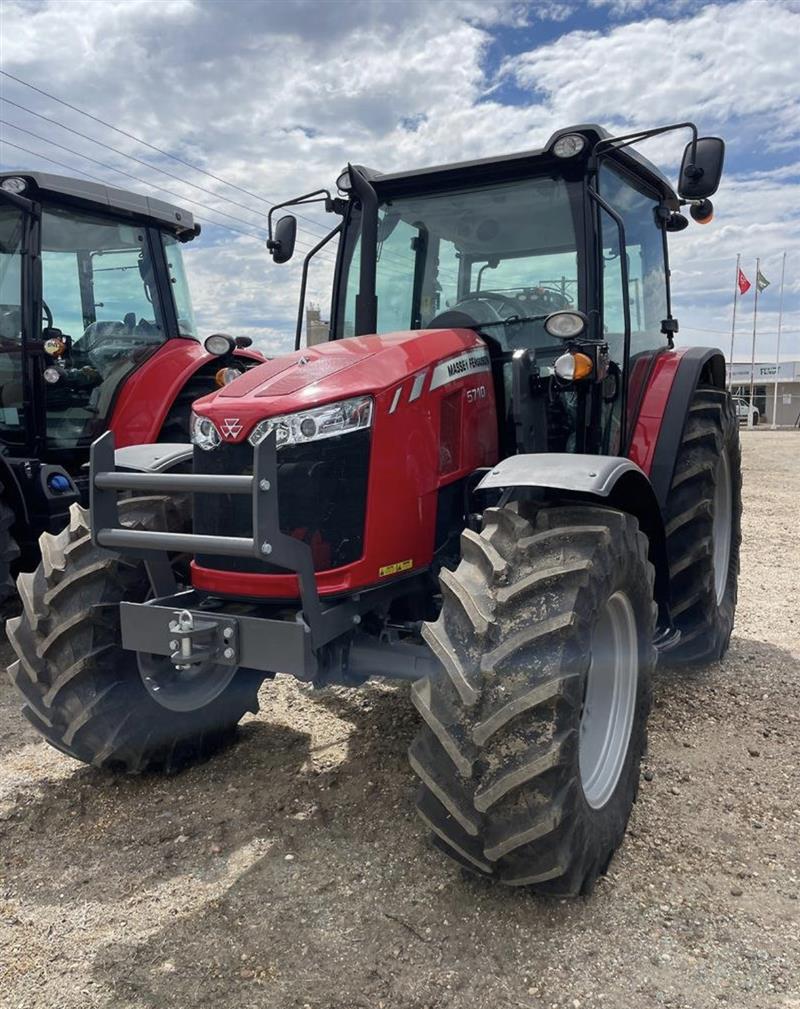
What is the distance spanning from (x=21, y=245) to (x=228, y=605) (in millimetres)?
3816

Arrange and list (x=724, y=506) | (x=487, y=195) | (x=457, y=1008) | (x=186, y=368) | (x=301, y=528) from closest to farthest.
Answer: (x=457, y=1008), (x=301, y=528), (x=487, y=195), (x=724, y=506), (x=186, y=368)

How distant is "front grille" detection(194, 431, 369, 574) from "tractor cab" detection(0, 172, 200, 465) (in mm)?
3432

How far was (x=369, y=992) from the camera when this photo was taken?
2207mm

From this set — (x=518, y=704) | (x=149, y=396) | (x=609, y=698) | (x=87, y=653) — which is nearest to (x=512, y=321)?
(x=609, y=698)

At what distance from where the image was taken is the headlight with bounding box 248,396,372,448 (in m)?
2.65

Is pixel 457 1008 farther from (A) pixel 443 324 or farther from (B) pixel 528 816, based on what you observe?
(A) pixel 443 324

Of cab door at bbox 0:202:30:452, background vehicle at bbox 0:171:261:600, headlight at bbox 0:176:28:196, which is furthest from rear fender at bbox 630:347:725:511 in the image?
headlight at bbox 0:176:28:196

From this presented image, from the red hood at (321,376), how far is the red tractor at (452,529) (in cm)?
1

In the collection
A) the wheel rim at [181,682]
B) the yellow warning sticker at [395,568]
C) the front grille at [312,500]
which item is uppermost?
the front grille at [312,500]

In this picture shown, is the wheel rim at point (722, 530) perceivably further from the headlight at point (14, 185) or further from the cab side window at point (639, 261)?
the headlight at point (14, 185)

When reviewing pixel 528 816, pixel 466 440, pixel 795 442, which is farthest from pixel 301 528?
pixel 795 442

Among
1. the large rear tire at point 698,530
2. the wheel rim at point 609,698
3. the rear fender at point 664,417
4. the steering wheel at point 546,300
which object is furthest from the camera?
the large rear tire at point 698,530

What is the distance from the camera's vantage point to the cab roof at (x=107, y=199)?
5.55m

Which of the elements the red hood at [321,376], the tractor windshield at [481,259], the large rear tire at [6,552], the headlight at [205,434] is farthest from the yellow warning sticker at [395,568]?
the large rear tire at [6,552]
